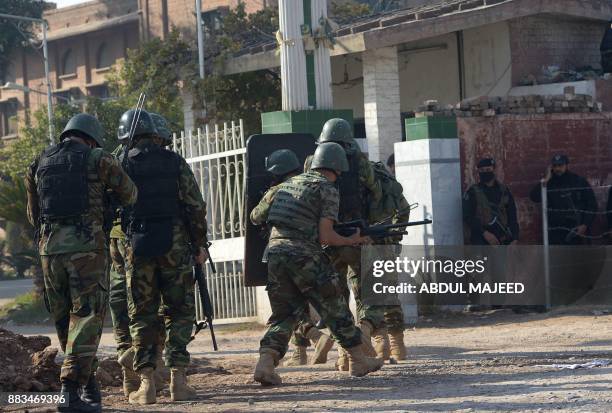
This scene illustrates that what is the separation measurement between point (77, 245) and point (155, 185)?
2.62 feet

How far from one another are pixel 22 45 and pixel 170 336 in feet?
134

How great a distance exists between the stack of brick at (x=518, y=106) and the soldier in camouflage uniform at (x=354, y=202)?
169 inches

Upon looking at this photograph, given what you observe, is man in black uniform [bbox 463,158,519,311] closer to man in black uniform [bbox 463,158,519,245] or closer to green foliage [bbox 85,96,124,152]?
man in black uniform [bbox 463,158,519,245]

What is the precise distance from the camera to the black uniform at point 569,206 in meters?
13.8

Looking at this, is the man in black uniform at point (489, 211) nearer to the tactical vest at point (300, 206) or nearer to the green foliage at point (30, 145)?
the tactical vest at point (300, 206)

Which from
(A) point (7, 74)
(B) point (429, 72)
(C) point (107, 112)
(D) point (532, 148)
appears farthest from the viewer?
(A) point (7, 74)

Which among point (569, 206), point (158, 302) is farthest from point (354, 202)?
point (569, 206)

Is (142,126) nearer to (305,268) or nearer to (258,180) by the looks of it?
(305,268)

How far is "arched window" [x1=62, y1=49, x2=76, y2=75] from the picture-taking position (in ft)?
160

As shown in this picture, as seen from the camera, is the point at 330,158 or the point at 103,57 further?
the point at 103,57

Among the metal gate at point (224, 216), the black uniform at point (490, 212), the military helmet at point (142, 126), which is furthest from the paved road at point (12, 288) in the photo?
the military helmet at point (142, 126)

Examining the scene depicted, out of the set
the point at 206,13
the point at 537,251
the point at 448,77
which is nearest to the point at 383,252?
the point at 537,251

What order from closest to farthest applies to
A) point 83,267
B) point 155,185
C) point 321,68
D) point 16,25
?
point 83,267, point 155,185, point 321,68, point 16,25

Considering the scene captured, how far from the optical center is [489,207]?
531 inches
